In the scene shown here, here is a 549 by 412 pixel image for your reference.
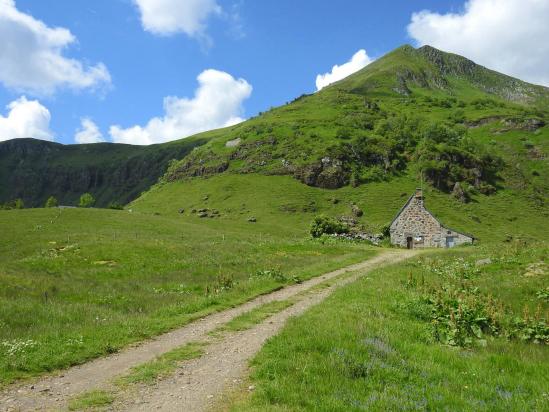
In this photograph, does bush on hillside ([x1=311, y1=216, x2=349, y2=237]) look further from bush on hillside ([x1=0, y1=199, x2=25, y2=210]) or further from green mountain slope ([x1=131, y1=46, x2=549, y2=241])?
bush on hillside ([x1=0, y1=199, x2=25, y2=210])

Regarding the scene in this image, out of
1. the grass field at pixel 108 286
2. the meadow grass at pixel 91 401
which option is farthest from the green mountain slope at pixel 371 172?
the meadow grass at pixel 91 401

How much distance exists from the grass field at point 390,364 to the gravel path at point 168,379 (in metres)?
0.76

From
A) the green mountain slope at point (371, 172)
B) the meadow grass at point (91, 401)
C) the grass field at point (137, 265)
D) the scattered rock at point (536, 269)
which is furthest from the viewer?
the green mountain slope at point (371, 172)

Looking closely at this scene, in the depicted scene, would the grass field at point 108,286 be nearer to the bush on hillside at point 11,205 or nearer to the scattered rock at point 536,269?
the scattered rock at point 536,269

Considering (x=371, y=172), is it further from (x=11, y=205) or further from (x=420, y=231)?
(x=11, y=205)

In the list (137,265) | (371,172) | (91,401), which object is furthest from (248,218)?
(91,401)

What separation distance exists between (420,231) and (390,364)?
60653 millimetres

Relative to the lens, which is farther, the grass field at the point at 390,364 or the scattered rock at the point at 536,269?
the scattered rock at the point at 536,269

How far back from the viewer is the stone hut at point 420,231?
66000 millimetres

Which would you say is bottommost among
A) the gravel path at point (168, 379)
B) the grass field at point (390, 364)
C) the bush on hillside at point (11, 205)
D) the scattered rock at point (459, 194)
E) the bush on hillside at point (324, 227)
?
the gravel path at point (168, 379)

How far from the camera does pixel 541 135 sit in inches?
6235

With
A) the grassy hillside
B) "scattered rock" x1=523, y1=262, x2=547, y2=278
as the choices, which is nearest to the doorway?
the grassy hillside

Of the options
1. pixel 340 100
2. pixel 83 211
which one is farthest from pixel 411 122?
pixel 83 211

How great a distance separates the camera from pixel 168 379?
9688mm
